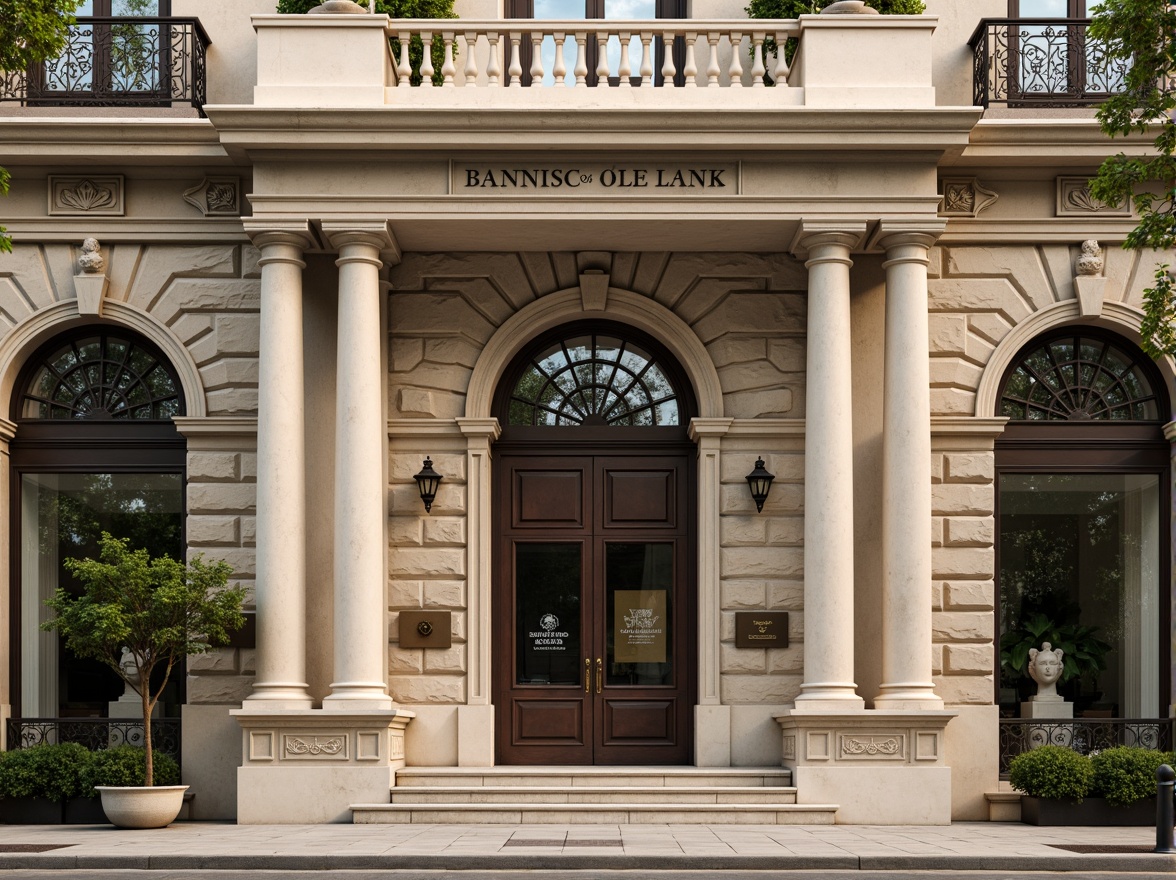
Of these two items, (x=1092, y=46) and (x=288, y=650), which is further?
(x=1092, y=46)

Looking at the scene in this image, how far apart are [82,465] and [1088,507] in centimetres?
1304

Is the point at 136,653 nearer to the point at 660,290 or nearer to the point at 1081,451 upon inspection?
the point at 660,290

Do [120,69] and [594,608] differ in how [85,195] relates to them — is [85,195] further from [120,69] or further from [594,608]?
[594,608]

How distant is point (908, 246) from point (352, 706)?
8.53m

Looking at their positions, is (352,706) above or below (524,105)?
below

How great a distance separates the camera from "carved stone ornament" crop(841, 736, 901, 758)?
1809 centimetres

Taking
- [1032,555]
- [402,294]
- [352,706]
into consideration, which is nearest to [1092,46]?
[1032,555]

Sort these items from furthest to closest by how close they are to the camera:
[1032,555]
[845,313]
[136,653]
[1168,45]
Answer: [1032,555], [845,313], [136,653], [1168,45]

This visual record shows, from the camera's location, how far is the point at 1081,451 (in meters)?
20.4

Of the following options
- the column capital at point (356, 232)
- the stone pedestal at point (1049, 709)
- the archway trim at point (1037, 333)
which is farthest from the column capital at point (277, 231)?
the stone pedestal at point (1049, 709)

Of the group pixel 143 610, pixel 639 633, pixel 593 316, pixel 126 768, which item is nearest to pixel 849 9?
pixel 593 316

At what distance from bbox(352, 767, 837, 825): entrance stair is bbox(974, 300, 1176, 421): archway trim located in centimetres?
545

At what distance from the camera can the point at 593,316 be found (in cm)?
2053

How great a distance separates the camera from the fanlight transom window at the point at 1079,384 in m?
20.4
